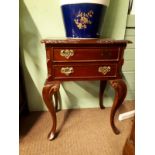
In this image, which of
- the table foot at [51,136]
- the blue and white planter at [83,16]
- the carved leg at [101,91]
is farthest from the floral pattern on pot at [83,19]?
the table foot at [51,136]

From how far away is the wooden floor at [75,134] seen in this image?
1126mm

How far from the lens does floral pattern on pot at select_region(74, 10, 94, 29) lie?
1138 millimetres

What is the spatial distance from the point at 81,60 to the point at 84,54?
0.04 metres

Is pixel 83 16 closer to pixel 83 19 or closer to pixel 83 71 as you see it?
pixel 83 19

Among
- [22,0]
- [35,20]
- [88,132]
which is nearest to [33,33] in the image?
[35,20]

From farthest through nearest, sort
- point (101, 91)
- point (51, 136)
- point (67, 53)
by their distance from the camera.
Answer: point (101, 91)
point (51, 136)
point (67, 53)

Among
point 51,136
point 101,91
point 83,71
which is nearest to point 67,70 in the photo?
point 83,71

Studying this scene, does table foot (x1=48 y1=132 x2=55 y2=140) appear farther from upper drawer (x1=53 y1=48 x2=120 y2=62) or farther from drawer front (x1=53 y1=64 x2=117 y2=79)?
upper drawer (x1=53 y1=48 x2=120 y2=62)

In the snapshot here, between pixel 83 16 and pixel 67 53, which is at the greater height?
pixel 83 16

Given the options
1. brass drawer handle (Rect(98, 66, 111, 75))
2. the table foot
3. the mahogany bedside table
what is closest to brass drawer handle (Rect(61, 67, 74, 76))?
the mahogany bedside table

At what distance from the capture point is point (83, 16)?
1.14 metres

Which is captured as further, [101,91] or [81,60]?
Result: [101,91]

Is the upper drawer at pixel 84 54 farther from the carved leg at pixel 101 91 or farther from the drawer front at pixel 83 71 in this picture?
the carved leg at pixel 101 91
